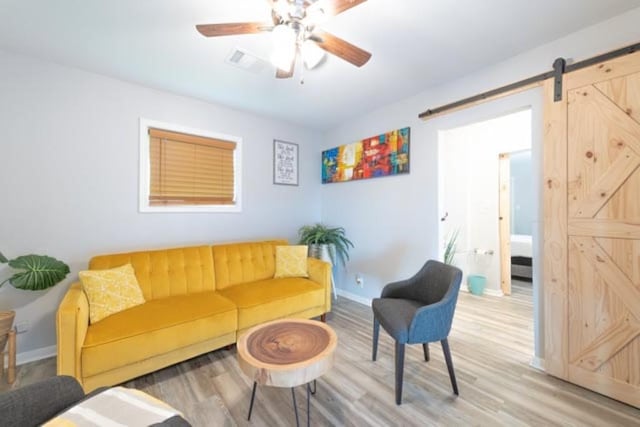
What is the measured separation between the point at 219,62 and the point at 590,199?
2.95 m

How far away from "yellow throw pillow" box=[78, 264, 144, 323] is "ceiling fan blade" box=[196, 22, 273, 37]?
183 cm

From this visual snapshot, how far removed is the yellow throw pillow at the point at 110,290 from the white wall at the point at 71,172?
0.59m

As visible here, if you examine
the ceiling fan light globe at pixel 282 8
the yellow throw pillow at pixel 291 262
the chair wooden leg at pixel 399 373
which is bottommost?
the chair wooden leg at pixel 399 373

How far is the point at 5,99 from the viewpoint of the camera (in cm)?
201

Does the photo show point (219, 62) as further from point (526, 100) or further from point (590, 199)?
point (590, 199)

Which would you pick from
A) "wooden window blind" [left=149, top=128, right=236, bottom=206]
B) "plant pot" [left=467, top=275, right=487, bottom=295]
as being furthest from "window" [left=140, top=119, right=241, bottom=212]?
"plant pot" [left=467, top=275, right=487, bottom=295]

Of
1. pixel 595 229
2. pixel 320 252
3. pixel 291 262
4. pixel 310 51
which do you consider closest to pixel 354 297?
pixel 320 252

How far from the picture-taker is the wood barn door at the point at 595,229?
5.20ft

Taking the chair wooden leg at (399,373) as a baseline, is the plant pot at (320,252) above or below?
above

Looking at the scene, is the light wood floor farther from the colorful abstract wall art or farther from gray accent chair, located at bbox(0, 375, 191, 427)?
the colorful abstract wall art

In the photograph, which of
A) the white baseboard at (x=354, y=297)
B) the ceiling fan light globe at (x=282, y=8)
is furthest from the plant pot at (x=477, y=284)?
the ceiling fan light globe at (x=282, y=8)

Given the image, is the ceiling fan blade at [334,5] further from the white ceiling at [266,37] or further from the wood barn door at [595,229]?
the wood barn door at [595,229]

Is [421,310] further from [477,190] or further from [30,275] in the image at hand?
[477,190]

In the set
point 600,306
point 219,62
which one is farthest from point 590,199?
point 219,62
